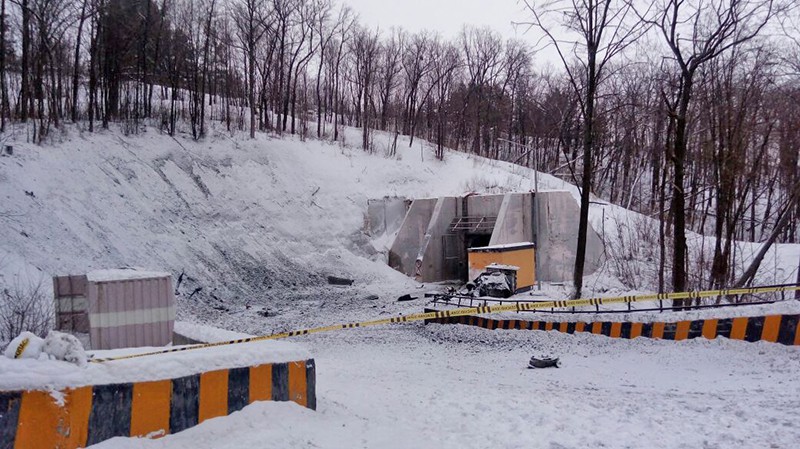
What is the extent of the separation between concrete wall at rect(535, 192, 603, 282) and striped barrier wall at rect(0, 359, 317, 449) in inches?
835

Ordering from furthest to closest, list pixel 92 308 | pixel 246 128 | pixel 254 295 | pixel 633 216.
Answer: pixel 246 128
pixel 633 216
pixel 254 295
pixel 92 308

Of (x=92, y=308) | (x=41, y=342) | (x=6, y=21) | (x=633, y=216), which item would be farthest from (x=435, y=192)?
(x=41, y=342)

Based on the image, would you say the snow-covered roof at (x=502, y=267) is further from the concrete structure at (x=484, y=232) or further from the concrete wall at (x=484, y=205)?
the concrete wall at (x=484, y=205)

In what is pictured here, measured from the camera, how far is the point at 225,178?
26453mm

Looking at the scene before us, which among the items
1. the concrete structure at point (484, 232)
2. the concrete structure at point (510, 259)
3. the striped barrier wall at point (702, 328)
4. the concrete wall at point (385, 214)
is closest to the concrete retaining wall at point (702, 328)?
the striped barrier wall at point (702, 328)

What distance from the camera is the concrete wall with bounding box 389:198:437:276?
2780cm

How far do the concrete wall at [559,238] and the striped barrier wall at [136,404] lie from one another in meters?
21.2

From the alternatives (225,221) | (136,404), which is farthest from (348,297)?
(136,404)

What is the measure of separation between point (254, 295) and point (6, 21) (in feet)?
49.5

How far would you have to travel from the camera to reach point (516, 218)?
86.0 ft

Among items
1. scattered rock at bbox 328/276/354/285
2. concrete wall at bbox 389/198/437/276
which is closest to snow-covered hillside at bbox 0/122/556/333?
scattered rock at bbox 328/276/354/285

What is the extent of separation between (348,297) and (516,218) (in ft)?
29.1

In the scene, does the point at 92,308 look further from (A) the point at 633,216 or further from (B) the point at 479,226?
(A) the point at 633,216

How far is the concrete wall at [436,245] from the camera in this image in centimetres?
2691
